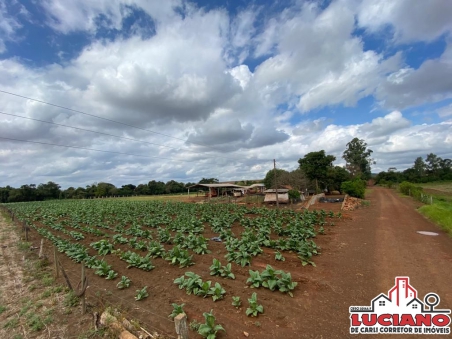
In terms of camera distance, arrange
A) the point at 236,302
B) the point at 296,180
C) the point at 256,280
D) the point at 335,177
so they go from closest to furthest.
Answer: the point at 236,302 → the point at 256,280 → the point at 335,177 → the point at 296,180

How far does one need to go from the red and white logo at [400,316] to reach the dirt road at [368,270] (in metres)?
0.16

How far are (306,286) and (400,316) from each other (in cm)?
203

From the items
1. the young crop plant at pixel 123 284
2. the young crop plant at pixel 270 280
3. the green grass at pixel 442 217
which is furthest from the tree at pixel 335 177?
the young crop plant at pixel 123 284

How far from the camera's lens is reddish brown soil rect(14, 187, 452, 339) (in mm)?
4656

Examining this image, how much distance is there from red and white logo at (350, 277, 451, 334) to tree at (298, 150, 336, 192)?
130 ft

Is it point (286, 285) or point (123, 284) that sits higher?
point (286, 285)

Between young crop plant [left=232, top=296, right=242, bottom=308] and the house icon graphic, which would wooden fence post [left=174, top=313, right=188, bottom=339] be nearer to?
young crop plant [left=232, top=296, right=242, bottom=308]

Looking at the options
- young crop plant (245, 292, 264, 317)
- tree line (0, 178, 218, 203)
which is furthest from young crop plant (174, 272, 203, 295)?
tree line (0, 178, 218, 203)

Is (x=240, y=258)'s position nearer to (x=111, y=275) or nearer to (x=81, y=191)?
(x=111, y=275)

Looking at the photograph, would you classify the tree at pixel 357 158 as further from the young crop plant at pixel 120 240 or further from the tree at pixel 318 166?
the young crop plant at pixel 120 240

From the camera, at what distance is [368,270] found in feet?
23.7

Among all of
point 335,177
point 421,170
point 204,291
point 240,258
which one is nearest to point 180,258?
point 240,258

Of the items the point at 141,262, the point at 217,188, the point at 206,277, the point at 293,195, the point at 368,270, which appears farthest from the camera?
the point at 217,188

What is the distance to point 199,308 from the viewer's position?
17.4 feet
